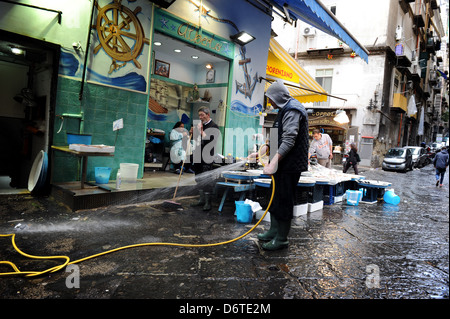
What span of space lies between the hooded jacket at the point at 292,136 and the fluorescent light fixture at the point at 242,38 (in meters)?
5.65

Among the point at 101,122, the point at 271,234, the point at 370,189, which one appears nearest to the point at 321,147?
the point at 370,189

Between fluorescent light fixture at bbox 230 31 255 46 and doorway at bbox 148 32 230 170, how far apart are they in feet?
2.35

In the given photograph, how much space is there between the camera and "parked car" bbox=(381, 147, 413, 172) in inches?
734

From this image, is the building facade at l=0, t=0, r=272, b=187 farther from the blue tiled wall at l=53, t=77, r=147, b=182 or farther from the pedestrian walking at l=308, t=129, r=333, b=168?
the pedestrian walking at l=308, t=129, r=333, b=168

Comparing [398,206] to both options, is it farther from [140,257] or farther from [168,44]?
[168,44]

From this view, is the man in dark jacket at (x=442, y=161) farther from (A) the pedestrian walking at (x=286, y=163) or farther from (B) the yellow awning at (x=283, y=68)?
(A) the pedestrian walking at (x=286, y=163)

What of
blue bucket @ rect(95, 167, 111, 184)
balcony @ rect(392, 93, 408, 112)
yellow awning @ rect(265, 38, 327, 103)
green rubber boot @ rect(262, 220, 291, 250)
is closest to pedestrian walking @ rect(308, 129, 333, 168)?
yellow awning @ rect(265, 38, 327, 103)

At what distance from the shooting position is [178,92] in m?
10.3

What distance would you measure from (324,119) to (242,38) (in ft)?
55.6

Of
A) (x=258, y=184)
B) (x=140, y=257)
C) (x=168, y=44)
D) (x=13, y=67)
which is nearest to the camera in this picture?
(x=140, y=257)

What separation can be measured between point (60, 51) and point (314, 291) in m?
5.99

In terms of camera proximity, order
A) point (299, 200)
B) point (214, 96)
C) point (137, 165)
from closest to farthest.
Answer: point (299, 200) < point (137, 165) < point (214, 96)

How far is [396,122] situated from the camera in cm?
2658
